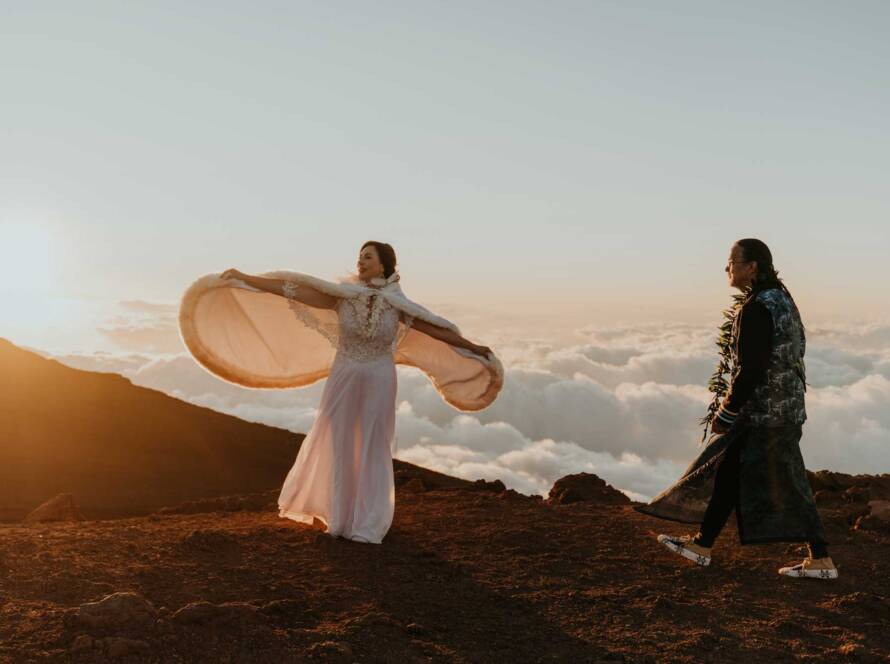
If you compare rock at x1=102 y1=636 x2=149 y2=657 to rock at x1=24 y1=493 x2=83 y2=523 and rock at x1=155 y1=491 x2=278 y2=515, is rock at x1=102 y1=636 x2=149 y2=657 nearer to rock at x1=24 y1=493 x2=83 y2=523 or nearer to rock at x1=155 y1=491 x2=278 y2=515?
rock at x1=24 y1=493 x2=83 y2=523

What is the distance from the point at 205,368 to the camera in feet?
27.3

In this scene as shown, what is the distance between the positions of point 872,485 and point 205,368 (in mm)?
8498

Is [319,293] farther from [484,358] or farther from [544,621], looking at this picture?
[544,621]

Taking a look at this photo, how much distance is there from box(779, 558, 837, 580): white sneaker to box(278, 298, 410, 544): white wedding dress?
3.28m

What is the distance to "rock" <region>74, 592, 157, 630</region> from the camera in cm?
489

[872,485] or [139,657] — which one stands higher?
[872,485]

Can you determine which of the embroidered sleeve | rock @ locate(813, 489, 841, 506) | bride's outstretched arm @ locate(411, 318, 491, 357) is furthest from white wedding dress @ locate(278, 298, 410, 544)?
rock @ locate(813, 489, 841, 506)

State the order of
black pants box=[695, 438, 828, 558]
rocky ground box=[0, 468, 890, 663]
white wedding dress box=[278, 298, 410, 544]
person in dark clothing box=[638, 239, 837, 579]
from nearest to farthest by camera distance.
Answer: rocky ground box=[0, 468, 890, 663] < person in dark clothing box=[638, 239, 837, 579] < black pants box=[695, 438, 828, 558] < white wedding dress box=[278, 298, 410, 544]

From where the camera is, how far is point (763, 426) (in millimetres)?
6664

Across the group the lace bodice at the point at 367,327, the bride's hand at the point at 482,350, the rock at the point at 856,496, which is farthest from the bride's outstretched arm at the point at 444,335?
the rock at the point at 856,496

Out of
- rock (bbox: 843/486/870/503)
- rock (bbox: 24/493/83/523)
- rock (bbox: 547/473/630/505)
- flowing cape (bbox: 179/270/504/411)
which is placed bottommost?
rock (bbox: 24/493/83/523)

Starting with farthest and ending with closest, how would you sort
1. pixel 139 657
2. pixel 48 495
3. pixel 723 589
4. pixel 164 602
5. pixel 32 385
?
pixel 32 385
pixel 48 495
pixel 723 589
pixel 164 602
pixel 139 657

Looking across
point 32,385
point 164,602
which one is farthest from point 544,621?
point 32,385

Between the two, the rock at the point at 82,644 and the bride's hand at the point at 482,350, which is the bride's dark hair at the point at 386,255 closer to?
the bride's hand at the point at 482,350
